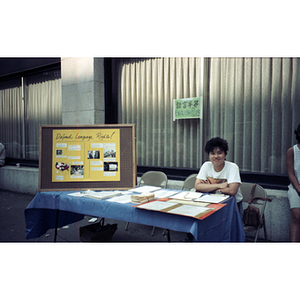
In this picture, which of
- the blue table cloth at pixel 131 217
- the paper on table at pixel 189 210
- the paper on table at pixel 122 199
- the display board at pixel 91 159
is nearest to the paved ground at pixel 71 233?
the blue table cloth at pixel 131 217

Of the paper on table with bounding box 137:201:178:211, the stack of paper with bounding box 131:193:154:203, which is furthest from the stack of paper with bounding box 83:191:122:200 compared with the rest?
the paper on table with bounding box 137:201:178:211

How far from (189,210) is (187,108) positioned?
9.51 feet

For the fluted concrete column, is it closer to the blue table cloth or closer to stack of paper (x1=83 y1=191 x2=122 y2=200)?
the blue table cloth

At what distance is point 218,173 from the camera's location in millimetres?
2984

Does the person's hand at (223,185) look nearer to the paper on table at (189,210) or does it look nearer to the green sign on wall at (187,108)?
the paper on table at (189,210)

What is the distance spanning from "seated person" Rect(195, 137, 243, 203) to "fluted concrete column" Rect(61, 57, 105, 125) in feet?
10.4

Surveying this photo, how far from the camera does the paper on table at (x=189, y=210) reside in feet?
6.59

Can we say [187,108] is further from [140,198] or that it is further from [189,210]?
[189,210]

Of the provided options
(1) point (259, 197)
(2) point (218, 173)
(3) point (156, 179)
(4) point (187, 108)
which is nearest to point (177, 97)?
(4) point (187, 108)

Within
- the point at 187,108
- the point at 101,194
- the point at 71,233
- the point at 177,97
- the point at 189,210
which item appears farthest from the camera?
the point at 177,97

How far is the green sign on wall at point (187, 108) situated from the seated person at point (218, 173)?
1621 mm

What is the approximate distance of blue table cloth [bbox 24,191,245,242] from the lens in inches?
80.8

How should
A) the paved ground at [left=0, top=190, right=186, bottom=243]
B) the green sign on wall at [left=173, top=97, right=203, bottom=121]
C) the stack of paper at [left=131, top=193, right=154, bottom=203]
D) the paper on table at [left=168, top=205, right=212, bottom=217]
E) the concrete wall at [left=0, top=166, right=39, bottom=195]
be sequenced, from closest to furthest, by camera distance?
the paper on table at [left=168, top=205, right=212, bottom=217]
the stack of paper at [left=131, top=193, right=154, bottom=203]
the paved ground at [left=0, top=190, right=186, bottom=243]
the green sign on wall at [left=173, top=97, right=203, bottom=121]
the concrete wall at [left=0, top=166, right=39, bottom=195]

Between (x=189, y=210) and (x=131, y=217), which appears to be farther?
(x=131, y=217)
